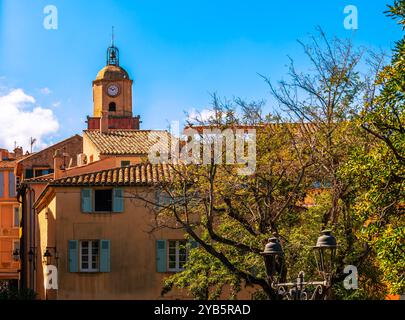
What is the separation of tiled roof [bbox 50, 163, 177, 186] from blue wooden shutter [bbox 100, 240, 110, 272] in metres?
2.72

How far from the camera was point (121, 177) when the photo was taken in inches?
1857

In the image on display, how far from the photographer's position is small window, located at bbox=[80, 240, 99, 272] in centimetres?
4600

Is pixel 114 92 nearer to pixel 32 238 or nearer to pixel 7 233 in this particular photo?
pixel 7 233

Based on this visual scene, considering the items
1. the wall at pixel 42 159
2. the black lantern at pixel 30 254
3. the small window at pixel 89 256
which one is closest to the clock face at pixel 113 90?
the wall at pixel 42 159

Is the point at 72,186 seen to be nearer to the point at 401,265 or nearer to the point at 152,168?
the point at 152,168

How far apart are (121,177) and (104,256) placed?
3715mm

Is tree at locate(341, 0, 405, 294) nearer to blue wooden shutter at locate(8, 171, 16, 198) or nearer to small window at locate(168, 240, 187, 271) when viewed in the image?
small window at locate(168, 240, 187, 271)

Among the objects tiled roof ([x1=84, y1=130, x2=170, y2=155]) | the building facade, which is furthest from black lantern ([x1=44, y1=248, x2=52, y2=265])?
the building facade

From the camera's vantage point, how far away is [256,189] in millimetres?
32969

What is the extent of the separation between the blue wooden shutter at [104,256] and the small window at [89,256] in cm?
30

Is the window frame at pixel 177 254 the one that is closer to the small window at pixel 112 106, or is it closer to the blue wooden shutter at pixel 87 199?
the blue wooden shutter at pixel 87 199

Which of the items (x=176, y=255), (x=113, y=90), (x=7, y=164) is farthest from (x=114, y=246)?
(x=113, y=90)

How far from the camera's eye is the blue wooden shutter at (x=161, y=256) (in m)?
46.1

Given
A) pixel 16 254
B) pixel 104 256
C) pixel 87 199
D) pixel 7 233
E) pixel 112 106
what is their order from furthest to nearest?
pixel 112 106 → pixel 7 233 → pixel 16 254 → pixel 87 199 → pixel 104 256
